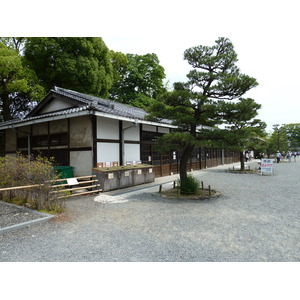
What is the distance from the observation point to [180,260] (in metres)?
2.87

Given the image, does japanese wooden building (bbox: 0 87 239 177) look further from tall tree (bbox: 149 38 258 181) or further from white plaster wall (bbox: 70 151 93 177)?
tall tree (bbox: 149 38 258 181)

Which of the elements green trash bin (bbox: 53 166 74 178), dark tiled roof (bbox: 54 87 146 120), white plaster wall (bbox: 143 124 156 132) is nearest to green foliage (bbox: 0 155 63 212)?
green trash bin (bbox: 53 166 74 178)

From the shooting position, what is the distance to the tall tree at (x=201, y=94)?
21.4 feet

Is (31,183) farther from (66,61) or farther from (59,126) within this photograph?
(66,61)

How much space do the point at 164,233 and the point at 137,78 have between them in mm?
22508

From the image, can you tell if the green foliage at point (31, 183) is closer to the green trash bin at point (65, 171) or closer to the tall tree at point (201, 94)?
the green trash bin at point (65, 171)

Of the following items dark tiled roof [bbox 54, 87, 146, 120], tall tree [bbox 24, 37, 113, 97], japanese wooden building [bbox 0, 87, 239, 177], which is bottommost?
japanese wooden building [bbox 0, 87, 239, 177]

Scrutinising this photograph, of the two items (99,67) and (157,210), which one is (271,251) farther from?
(99,67)

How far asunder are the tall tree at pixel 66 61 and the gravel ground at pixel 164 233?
11.9 meters

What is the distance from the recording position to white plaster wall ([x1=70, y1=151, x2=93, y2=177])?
8.38 metres

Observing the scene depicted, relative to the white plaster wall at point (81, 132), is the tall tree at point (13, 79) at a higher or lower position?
higher

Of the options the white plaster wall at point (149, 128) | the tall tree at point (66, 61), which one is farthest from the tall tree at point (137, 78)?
the white plaster wall at point (149, 128)

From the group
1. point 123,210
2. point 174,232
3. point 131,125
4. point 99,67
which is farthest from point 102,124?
point 99,67

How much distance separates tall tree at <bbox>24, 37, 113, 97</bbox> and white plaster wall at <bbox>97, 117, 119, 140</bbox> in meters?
8.13
